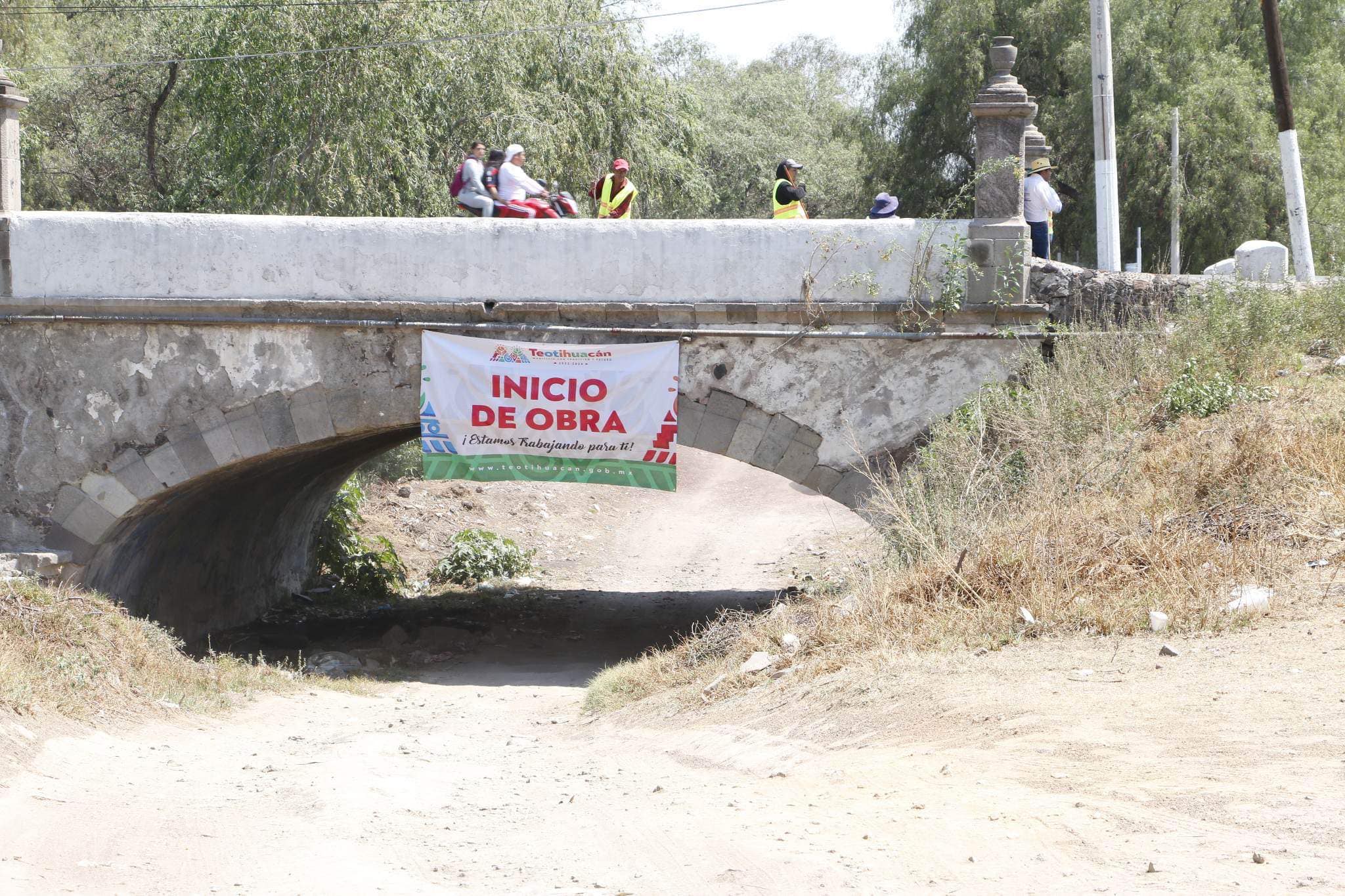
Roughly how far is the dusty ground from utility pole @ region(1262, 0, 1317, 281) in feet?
24.1

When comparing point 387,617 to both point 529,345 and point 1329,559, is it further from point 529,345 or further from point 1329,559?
point 1329,559

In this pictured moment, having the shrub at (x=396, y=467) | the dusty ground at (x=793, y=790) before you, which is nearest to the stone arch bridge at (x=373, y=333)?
the dusty ground at (x=793, y=790)

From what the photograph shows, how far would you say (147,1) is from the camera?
1814 centimetres

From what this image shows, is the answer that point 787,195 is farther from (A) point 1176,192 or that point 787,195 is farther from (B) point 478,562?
(A) point 1176,192

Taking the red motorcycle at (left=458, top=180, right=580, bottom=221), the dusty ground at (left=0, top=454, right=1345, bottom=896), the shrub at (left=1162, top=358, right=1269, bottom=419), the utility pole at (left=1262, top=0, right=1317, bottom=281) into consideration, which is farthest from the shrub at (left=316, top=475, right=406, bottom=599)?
the utility pole at (left=1262, top=0, right=1317, bottom=281)

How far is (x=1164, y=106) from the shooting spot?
19.5 meters

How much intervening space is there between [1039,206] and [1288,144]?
4.61 m

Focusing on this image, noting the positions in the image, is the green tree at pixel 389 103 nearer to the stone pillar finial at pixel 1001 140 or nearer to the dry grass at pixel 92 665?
the dry grass at pixel 92 665

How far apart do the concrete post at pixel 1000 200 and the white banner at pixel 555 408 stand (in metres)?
2.28

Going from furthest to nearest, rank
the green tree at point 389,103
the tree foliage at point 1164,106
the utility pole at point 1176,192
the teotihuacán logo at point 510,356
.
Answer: the tree foliage at point 1164,106 → the utility pole at point 1176,192 → the green tree at point 389,103 → the teotihuacán logo at point 510,356

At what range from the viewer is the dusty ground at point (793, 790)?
168 inches

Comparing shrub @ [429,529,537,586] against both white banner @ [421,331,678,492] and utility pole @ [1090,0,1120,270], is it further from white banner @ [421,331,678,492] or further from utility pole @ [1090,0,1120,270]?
utility pole @ [1090,0,1120,270]

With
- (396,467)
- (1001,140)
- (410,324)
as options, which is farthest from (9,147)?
(396,467)

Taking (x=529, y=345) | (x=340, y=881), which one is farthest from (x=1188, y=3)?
(x=340, y=881)
